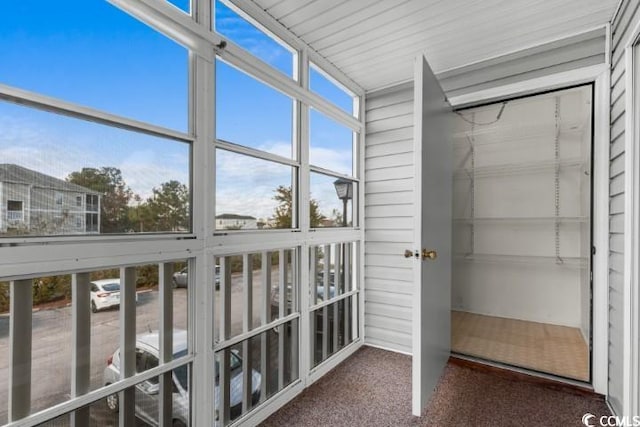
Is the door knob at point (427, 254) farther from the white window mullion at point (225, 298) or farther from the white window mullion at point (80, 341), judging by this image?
the white window mullion at point (80, 341)

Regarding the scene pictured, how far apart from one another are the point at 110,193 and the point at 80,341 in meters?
0.56

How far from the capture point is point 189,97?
60.4 inches

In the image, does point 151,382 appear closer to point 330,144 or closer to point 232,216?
point 232,216

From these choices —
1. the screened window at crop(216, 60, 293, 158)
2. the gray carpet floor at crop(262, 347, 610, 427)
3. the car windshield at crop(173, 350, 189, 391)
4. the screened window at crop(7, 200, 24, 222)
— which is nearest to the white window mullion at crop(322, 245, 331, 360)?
the gray carpet floor at crop(262, 347, 610, 427)

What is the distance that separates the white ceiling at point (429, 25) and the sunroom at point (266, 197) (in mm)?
18

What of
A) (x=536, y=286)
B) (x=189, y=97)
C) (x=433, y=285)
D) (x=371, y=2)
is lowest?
(x=536, y=286)

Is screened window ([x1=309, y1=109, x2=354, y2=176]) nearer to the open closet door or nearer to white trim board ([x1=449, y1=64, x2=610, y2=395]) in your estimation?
the open closet door

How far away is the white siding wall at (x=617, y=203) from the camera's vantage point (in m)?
1.76

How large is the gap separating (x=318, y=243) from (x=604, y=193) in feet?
6.20

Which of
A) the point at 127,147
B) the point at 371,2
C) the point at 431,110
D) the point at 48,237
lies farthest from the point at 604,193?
the point at 48,237

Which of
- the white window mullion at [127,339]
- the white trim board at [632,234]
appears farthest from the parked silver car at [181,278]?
the white trim board at [632,234]

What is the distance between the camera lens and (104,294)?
1249 millimetres

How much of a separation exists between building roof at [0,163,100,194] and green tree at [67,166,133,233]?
4cm

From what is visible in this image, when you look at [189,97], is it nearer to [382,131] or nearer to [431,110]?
[431,110]
